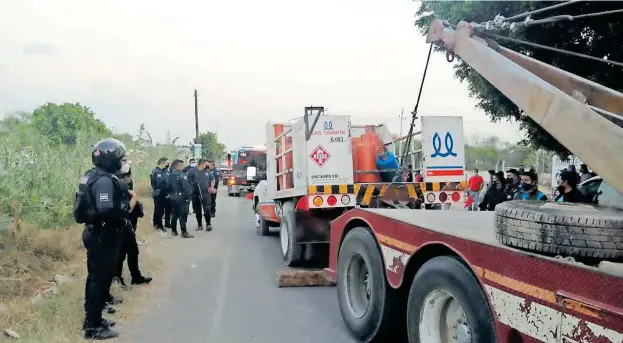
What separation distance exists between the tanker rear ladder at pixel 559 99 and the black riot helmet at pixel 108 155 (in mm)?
3277

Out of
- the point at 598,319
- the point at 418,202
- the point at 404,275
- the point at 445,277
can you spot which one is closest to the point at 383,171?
the point at 418,202

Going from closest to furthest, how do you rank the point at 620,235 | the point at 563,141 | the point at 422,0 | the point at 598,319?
the point at 598,319 < the point at 620,235 < the point at 563,141 < the point at 422,0

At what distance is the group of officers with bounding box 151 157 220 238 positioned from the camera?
11.4m

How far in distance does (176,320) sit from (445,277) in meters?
3.31

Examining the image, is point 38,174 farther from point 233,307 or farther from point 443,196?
point 443,196

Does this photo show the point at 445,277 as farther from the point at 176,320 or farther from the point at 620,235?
the point at 176,320

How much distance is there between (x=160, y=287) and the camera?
705 cm

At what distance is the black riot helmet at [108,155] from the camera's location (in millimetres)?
4953

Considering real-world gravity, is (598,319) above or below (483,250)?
below

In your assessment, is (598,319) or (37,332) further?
(37,332)

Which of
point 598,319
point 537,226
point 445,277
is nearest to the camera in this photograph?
point 598,319

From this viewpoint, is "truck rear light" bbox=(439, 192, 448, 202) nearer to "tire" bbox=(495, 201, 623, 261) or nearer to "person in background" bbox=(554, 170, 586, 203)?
"person in background" bbox=(554, 170, 586, 203)

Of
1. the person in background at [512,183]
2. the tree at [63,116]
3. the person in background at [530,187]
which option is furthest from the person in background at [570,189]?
the tree at [63,116]

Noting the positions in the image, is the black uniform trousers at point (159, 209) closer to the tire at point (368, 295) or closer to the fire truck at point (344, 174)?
the fire truck at point (344, 174)
